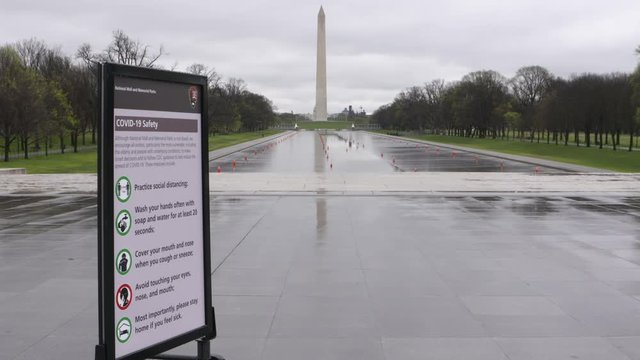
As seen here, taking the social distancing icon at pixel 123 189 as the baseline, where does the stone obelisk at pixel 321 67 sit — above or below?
above

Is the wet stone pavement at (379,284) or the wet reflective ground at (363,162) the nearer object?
the wet stone pavement at (379,284)

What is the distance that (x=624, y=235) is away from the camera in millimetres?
12219

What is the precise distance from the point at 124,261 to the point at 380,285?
479 centimetres

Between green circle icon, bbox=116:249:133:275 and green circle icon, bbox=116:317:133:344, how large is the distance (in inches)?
13.2

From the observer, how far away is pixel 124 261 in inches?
160

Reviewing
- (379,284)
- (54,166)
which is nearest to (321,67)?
(54,166)

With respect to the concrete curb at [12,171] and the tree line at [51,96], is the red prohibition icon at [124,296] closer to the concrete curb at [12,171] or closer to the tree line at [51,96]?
the tree line at [51,96]

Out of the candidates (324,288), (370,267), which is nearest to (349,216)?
(370,267)

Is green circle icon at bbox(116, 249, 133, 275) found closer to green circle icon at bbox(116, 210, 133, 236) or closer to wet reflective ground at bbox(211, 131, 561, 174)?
green circle icon at bbox(116, 210, 133, 236)

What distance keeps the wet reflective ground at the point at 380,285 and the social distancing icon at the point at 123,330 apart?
1.70 metres

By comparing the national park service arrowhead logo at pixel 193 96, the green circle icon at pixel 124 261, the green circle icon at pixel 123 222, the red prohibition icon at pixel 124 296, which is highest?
the national park service arrowhead logo at pixel 193 96

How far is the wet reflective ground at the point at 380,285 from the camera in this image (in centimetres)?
601

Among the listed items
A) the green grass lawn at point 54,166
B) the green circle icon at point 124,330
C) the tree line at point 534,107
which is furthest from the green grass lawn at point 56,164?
the tree line at point 534,107

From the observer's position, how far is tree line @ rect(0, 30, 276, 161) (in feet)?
151
